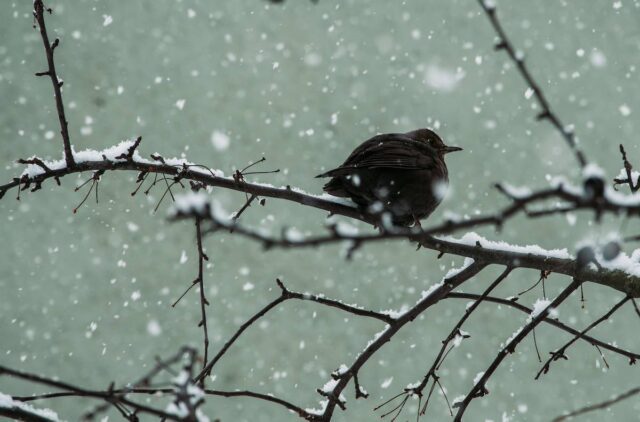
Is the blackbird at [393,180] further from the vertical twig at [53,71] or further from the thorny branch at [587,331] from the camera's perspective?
the vertical twig at [53,71]

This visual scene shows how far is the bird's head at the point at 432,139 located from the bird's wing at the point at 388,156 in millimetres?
386

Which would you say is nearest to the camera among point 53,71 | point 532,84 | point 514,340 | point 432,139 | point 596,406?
point 532,84

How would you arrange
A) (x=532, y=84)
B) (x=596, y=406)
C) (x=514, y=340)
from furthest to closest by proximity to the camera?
(x=514, y=340) < (x=596, y=406) < (x=532, y=84)

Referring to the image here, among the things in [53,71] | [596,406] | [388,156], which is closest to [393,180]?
[388,156]

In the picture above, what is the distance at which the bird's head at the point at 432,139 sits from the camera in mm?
4255

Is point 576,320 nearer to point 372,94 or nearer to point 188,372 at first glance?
point 372,94

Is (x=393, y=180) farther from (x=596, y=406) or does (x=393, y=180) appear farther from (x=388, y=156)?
(x=596, y=406)

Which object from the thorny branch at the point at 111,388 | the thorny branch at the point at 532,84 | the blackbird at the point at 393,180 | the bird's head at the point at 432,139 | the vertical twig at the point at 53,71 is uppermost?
the bird's head at the point at 432,139

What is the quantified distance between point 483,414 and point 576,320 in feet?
54.4

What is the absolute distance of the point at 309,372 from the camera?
3906cm

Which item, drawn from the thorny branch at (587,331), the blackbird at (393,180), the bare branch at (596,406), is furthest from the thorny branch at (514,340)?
the blackbird at (393,180)

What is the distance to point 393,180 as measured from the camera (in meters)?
3.44

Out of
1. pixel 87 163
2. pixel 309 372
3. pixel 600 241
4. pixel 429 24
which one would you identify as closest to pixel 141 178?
pixel 87 163

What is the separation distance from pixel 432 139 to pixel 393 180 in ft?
3.28
